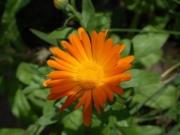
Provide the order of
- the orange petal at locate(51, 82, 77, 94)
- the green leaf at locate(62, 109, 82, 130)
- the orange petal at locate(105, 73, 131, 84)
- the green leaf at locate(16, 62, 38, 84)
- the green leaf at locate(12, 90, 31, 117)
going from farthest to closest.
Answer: the green leaf at locate(12, 90, 31, 117) < the green leaf at locate(16, 62, 38, 84) < the green leaf at locate(62, 109, 82, 130) < the orange petal at locate(51, 82, 77, 94) < the orange petal at locate(105, 73, 131, 84)

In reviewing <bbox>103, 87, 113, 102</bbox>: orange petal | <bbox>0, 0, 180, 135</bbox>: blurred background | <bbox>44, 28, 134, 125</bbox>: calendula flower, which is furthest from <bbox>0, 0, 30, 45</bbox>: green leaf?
<bbox>103, 87, 113, 102</bbox>: orange petal

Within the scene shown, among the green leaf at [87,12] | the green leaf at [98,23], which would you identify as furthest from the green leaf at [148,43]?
the green leaf at [87,12]

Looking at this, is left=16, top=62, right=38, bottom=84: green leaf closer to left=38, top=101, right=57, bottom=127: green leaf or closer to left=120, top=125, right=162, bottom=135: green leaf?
left=38, top=101, right=57, bottom=127: green leaf

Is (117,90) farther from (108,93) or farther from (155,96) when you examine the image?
(155,96)

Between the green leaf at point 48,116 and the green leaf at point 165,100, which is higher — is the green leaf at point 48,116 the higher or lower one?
the higher one

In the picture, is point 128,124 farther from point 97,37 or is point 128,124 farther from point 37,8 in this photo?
point 37,8

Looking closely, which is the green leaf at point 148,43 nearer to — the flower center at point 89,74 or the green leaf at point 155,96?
the green leaf at point 155,96

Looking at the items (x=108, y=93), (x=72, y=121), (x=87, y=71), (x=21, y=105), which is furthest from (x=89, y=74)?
(x=21, y=105)
